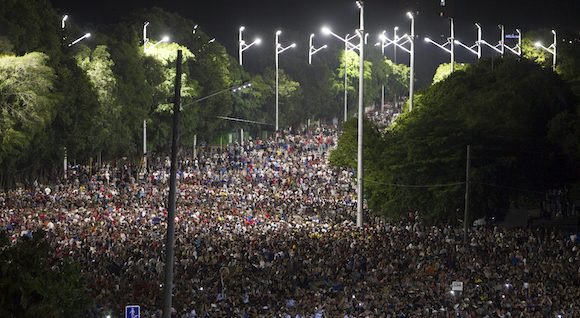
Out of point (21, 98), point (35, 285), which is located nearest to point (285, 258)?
point (35, 285)

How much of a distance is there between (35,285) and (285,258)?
1822 cm

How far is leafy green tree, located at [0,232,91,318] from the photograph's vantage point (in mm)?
17859

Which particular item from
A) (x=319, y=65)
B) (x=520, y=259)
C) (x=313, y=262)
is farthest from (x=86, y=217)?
(x=319, y=65)

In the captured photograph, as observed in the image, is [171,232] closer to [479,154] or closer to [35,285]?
[35,285]

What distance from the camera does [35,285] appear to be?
18.0 m

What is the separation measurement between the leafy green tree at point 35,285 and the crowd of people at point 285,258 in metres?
8.13

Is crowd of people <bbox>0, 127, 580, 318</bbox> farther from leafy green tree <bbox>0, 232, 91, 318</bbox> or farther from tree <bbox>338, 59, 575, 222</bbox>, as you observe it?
leafy green tree <bbox>0, 232, 91, 318</bbox>

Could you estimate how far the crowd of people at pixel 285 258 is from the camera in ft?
97.2

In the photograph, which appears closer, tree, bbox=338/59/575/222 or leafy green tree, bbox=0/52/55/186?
tree, bbox=338/59/575/222

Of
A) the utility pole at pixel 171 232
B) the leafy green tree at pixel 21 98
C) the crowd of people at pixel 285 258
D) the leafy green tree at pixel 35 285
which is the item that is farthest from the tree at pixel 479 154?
the leafy green tree at pixel 35 285

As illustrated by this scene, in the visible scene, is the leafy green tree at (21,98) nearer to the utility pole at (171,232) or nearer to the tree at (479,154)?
the tree at (479,154)

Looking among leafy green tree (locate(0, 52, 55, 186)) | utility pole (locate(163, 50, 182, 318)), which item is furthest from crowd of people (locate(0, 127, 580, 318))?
utility pole (locate(163, 50, 182, 318))

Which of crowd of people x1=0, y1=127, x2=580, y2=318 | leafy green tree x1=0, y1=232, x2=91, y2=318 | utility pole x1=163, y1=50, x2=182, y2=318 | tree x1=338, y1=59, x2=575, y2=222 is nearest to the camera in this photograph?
leafy green tree x1=0, y1=232, x2=91, y2=318

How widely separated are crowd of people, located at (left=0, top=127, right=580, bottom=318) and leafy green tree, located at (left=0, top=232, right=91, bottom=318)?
813 cm
